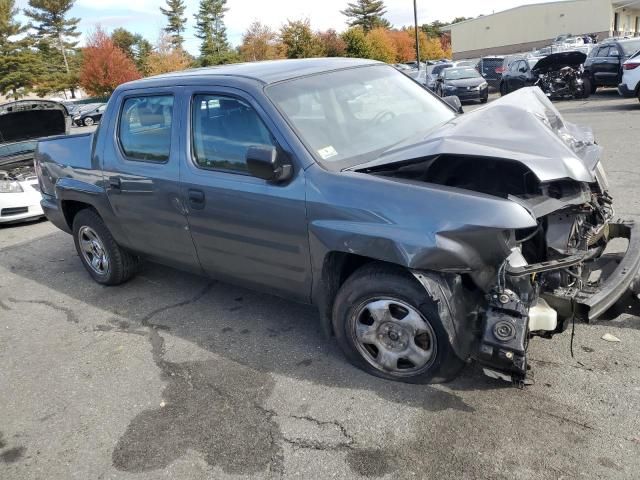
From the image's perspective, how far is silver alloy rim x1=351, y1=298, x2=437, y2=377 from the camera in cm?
295

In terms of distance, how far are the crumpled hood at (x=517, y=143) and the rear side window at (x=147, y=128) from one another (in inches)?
65.6

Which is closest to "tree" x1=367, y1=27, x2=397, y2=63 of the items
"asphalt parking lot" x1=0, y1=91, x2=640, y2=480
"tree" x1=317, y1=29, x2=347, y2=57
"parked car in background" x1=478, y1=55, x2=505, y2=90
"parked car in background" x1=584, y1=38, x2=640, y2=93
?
"tree" x1=317, y1=29, x2=347, y2=57

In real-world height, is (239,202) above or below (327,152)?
below

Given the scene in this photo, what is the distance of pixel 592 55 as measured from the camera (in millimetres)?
16188

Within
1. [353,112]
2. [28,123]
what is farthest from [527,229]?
[28,123]

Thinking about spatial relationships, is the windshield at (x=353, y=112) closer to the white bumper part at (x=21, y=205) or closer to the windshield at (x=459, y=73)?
the white bumper part at (x=21, y=205)

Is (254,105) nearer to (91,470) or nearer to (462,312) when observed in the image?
(462,312)

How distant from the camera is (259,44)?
169 ft

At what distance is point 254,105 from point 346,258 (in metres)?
1.13

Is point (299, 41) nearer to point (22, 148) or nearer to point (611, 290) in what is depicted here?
point (22, 148)

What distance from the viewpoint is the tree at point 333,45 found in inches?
1742

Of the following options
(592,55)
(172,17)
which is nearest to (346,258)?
(592,55)

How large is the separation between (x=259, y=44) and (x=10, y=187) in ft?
156

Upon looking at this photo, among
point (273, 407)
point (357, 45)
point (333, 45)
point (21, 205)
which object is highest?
point (333, 45)
